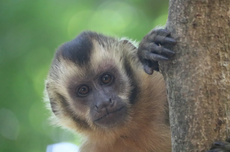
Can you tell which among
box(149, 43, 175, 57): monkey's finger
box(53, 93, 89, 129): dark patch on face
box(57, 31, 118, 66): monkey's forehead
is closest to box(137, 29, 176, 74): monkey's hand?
box(149, 43, 175, 57): monkey's finger

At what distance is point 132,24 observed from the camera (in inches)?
299

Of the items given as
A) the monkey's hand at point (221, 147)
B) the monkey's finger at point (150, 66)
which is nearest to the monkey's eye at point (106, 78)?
the monkey's finger at point (150, 66)

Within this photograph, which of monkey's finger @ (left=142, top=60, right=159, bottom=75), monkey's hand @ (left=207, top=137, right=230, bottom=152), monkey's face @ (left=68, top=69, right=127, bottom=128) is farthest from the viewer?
monkey's face @ (left=68, top=69, right=127, bottom=128)

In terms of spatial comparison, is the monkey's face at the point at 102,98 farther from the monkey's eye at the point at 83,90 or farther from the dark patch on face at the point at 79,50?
the dark patch on face at the point at 79,50

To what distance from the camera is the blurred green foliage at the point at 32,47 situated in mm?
7109

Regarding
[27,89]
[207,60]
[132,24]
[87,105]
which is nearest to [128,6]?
[132,24]

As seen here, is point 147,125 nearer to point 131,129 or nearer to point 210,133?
point 131,129

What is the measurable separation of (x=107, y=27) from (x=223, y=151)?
16.3 feet

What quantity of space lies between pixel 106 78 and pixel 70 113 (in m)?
0.87

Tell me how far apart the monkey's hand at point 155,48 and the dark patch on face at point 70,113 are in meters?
1.61

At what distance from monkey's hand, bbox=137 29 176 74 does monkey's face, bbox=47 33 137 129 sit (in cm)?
85

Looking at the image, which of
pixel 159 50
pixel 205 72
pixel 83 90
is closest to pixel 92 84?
pixel 83 90

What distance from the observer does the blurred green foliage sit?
711 cm

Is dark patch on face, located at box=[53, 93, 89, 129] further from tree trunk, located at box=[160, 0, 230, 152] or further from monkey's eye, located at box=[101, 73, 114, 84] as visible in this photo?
tree trunk, located at box=[160, 0, 230, 152]
